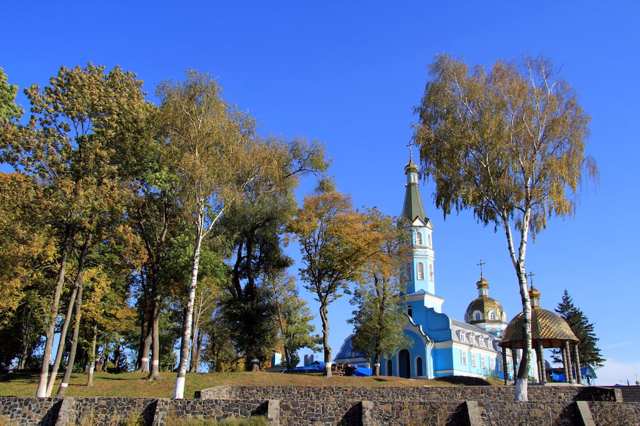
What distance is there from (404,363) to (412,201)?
1649cm

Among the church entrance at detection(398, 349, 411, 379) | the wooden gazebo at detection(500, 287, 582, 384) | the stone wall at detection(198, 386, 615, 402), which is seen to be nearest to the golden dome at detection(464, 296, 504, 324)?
the church entrance at detection(398, 349, 411, 379)

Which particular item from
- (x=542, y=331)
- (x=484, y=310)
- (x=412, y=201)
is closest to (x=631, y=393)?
(x=542, y=331)

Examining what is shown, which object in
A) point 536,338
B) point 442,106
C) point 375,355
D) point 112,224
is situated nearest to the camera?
point 442,106

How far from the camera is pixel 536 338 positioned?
32.6m

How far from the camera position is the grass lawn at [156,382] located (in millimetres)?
25547

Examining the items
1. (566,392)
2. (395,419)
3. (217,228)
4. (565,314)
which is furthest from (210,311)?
(565,314)

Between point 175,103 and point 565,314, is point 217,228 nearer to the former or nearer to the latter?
point 175,103

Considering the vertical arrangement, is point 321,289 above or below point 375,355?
above

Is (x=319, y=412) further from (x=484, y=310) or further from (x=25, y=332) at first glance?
(x=484, y=310)

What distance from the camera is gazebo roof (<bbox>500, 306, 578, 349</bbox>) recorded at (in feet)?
106

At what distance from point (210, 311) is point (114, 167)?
101ft

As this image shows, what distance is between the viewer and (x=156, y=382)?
27484 millimetres

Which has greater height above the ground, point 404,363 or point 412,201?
point 412,201

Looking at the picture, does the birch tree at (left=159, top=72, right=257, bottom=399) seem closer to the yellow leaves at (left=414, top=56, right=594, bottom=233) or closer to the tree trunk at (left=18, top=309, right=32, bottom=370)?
the yellow leaves at (left=414, top=56, right=594, bottom=233)
